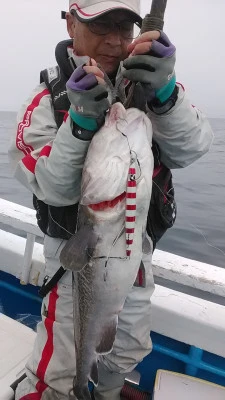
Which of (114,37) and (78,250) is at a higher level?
(114,37)

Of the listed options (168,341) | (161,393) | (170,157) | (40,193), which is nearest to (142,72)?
(170,157)

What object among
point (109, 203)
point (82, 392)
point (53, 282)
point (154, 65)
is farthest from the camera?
point (53, 282)

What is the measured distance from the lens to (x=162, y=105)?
226cm

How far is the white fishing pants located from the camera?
2.88 metres

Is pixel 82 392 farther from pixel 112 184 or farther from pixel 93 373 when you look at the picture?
pixel 112 184

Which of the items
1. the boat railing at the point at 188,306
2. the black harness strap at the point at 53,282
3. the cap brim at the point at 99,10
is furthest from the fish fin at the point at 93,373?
the cap brim at the point at 99,10

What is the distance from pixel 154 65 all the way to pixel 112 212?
2.46 ft

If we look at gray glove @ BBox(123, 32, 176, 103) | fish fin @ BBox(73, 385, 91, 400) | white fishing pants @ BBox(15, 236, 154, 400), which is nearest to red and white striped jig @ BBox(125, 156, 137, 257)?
gray glove @ BBox(123, 32, 176, 103)

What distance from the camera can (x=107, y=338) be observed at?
2.44 metres

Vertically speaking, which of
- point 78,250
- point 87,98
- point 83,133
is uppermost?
point 87,98

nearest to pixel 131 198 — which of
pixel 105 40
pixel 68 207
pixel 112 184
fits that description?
pixel 112 184

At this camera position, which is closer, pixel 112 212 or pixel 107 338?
pixel 112 212

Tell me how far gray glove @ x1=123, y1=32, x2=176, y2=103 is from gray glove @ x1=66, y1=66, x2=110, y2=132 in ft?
0.55

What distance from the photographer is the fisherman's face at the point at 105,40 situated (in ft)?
8.20
